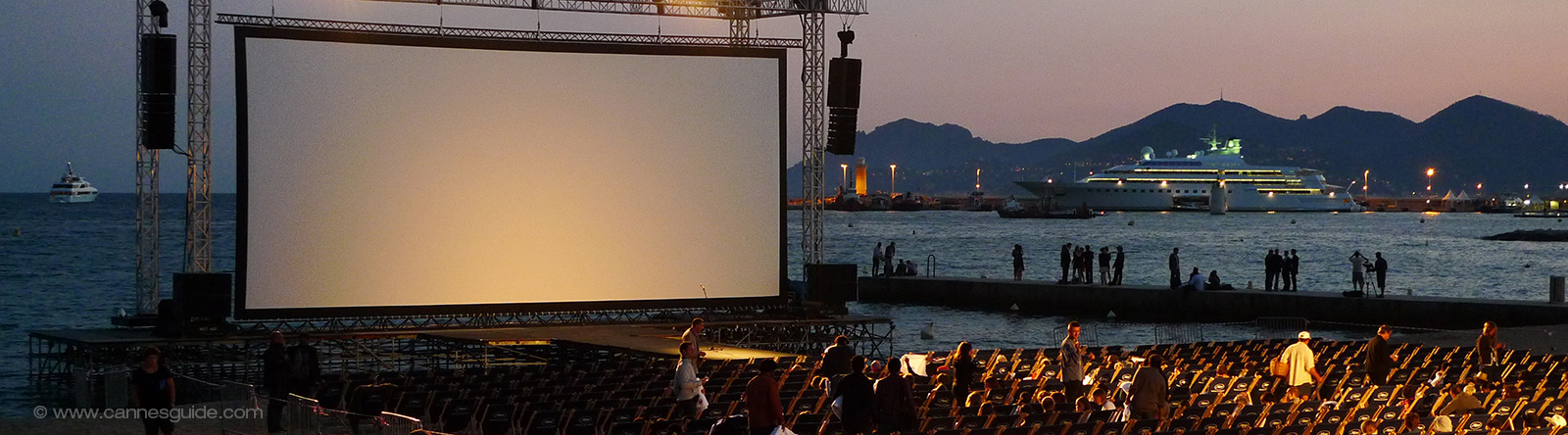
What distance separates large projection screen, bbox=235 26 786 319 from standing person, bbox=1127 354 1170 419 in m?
11.0

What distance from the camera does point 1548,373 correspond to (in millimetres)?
13758

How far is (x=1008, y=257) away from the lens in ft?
250

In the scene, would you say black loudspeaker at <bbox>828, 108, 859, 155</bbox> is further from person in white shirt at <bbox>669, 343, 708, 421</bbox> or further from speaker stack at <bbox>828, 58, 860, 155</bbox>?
person in white shirt at <bbox>669, 343, 708, 421</bbox>

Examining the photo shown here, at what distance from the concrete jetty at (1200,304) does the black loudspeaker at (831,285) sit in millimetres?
10774

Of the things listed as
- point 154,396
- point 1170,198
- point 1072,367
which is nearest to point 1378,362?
point 1072,367

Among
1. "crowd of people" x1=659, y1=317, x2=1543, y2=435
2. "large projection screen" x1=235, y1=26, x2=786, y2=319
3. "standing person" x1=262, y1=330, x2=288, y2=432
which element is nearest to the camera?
"crowd of people" x1=659, y1=317, x2=1543, y2=435

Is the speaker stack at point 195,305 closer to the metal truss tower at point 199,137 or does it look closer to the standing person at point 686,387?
the metal truss tower at point 199,137

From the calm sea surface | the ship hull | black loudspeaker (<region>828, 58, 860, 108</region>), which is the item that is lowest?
the calm sea surface

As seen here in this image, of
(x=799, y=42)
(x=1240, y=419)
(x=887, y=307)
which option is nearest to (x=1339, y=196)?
(x=887, y=307)

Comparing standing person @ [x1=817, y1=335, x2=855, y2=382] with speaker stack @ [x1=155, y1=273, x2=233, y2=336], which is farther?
speaker stack @ [x1=155, y1=273, x2=233, y2=336]

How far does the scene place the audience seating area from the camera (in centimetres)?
996

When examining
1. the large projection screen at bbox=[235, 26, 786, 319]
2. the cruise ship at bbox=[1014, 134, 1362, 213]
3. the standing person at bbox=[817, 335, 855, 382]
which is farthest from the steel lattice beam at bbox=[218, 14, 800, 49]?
the cruise ship at bbox=[1014, 134, 1362, 213]

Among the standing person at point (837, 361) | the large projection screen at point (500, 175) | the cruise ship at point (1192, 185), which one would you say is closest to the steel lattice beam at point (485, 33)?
the large projection screen at point (500, 175)

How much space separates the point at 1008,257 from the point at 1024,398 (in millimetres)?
65080
